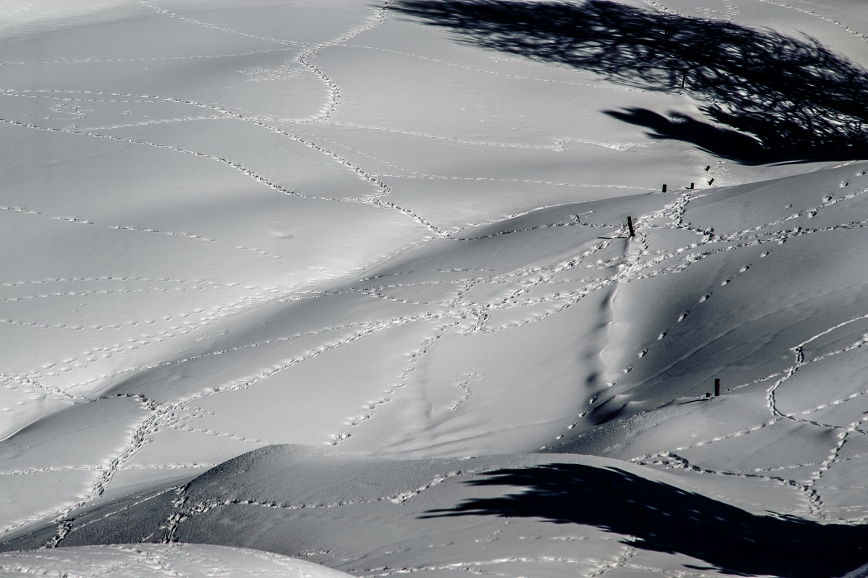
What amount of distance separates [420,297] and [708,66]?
8010 millimetres

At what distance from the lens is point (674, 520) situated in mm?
3807

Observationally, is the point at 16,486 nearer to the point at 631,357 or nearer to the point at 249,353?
the point at 249,353

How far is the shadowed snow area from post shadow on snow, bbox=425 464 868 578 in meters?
0.02

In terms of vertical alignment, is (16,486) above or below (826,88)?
below

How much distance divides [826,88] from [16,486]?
1240 centimetres

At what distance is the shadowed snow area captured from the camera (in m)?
4.08

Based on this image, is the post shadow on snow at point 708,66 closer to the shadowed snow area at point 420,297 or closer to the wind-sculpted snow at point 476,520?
the shadowed snow area at point 420,297

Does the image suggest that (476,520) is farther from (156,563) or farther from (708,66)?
(708,66)

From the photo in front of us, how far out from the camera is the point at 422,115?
1095 centimetres

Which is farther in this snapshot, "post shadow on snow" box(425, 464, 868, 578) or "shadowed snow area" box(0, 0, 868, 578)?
"shadowed snow area" box(0, 0, 868, 578)

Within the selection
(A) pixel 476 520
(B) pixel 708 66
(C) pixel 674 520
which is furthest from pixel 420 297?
(B) pixel 708 66

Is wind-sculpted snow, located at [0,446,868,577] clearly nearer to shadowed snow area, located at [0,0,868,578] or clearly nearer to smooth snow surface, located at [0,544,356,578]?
shadowed snow area, located at [0,0,868,578]

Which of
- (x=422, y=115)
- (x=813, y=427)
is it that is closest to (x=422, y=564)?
(x=813, y=427)

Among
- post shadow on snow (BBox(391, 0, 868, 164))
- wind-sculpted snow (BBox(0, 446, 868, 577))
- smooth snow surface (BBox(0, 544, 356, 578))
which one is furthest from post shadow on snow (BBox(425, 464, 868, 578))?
post shadow on snow (BBox(391, 0, 868, 164))
